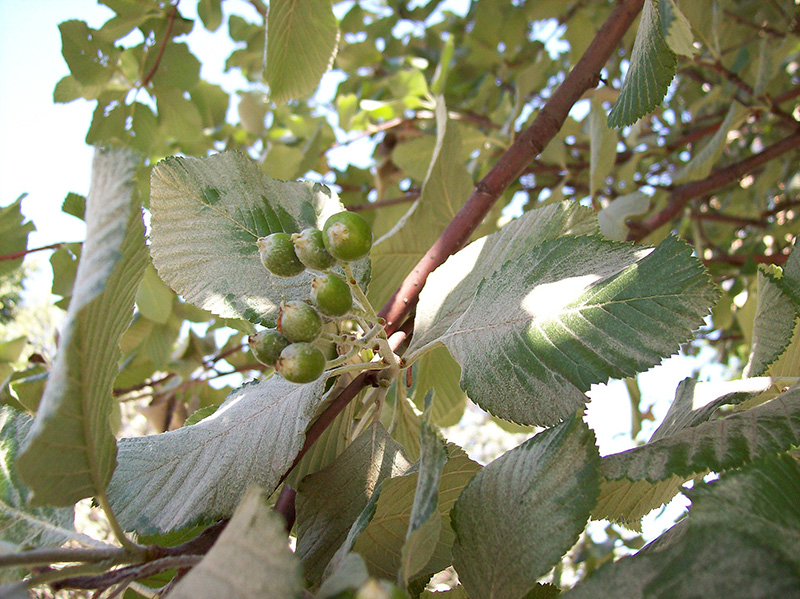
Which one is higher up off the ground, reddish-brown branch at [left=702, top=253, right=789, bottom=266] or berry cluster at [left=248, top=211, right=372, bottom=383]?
berry cluster at [left=248, top=211, right=372, bottom=383]

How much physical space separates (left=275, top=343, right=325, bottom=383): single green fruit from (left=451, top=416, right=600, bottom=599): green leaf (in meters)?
0.14

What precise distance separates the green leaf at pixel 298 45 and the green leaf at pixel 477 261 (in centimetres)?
42

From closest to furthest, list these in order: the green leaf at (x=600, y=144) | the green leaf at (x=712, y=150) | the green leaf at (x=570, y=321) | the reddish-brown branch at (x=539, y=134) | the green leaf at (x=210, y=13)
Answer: the green leaf at (x=570, y=321)
the reddish-brown branch at (x=539, y=134)
the green leaf at (x=600, y=144)
the green leaf at (x=712, y=150)
the green leaf at (x=210, y=13)

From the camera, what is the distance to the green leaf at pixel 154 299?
4.04ft

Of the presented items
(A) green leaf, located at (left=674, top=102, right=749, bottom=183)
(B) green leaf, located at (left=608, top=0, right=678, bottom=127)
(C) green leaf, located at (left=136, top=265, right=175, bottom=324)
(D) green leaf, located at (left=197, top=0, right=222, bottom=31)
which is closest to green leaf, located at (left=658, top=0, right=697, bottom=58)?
(B) green leaf, located at (left=608, top=0, right=678, bottom=127)

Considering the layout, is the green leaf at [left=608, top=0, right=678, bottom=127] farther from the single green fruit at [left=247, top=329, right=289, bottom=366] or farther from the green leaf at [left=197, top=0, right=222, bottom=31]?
the green leaf at [left=197, top=0, right=222, bottom=31]

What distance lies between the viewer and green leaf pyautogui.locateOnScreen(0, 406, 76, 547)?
46cm

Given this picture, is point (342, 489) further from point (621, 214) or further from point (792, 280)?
point (621, 214)

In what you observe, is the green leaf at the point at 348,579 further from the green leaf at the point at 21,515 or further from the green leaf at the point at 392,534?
the green leaf at the point at 21,515

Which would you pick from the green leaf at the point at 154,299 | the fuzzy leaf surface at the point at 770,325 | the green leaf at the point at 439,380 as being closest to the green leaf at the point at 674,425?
the fuzzy leaf surface at the point at 770,325

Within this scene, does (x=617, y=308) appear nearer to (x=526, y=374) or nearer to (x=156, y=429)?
(x=526, y=374)

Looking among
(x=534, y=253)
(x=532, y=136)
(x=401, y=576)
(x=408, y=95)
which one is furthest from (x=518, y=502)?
(x=408, y=95)

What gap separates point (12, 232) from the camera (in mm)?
1261

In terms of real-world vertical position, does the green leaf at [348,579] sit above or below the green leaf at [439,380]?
above
